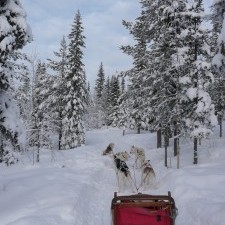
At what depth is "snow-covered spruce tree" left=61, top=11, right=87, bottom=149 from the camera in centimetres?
4616

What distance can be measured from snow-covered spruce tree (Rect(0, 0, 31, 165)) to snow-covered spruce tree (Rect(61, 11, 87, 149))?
32624mm

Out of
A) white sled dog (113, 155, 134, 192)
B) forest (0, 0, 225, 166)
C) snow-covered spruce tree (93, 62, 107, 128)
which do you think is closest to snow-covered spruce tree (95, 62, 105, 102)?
snow-covered spruce tree (93, 62, 107, 128)

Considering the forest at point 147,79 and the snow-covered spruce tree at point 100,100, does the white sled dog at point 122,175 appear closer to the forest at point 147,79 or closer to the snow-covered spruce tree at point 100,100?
the forest at point 147,79

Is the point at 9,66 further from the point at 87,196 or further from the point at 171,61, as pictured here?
the point at 171,61

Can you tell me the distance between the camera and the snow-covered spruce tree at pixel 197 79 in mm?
23984

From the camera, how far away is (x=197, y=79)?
24500 mm

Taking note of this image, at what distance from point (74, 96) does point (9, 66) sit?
33.3 meters

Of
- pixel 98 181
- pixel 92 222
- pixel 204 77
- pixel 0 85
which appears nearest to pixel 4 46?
pixel 0 85

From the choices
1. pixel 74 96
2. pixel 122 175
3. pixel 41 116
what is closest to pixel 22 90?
pixel 122 175

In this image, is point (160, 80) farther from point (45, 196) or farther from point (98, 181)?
point (45, 196)

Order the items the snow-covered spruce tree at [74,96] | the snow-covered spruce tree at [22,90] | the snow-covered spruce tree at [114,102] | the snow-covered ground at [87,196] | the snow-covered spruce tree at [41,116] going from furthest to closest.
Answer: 1. the snow-covered spruce tree at [114,102]
2. the snow-covered spruce tree at [74,96]
3. the snow-covered spruce tree at [41,116]
4. the snow-covered spruce tree at [22,90]
5. the snow-covered ground at [87,196]

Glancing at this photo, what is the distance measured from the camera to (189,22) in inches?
990

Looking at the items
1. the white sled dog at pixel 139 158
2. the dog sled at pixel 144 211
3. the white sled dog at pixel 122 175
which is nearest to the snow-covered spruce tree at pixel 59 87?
the white sled dog at pixel 139 158

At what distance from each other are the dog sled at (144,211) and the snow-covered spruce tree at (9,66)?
17.5 ft
